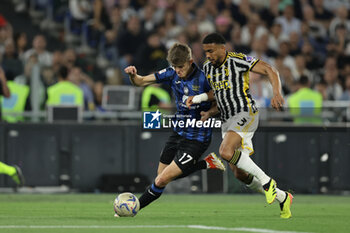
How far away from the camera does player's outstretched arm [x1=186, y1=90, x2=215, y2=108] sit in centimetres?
1119

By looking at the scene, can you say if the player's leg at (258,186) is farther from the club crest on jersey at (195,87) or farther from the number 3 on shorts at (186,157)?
the club crest on jersey at (195,87)

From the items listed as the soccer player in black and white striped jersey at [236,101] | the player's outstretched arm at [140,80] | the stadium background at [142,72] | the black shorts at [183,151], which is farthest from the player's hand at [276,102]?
the stadium background at [142,72]

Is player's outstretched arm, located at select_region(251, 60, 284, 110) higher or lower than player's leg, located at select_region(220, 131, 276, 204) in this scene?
higher

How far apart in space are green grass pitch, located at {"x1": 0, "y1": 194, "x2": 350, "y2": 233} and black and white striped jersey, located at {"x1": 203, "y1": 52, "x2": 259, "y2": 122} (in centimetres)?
130

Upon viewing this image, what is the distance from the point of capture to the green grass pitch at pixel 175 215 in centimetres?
955

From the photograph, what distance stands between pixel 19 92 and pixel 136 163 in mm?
2715

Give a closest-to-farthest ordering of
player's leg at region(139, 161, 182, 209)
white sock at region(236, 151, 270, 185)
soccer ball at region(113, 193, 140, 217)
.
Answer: soccer ball at region(113, 193, 140, 217) → player's leg at region(139, 161, 182, 209) → white sock at region(236, 151, 270, 185)

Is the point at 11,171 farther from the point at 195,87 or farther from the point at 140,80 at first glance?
the point at 195,87

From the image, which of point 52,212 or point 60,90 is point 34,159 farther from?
point 52,212

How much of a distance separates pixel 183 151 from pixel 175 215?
905 millimetres

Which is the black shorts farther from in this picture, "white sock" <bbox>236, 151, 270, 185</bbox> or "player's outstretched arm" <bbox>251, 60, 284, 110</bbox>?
"player's outstretched arm" <bbox>251, 60, 284, 110</bbox>

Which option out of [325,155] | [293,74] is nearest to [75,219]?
[325,155]

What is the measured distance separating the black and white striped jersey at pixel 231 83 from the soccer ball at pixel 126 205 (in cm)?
151

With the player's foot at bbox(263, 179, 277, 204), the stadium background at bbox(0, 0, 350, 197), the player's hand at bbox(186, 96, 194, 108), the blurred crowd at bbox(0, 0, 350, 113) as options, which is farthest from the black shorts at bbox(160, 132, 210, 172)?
the blurred crowd at bbox(0, 0, 350, 113)
